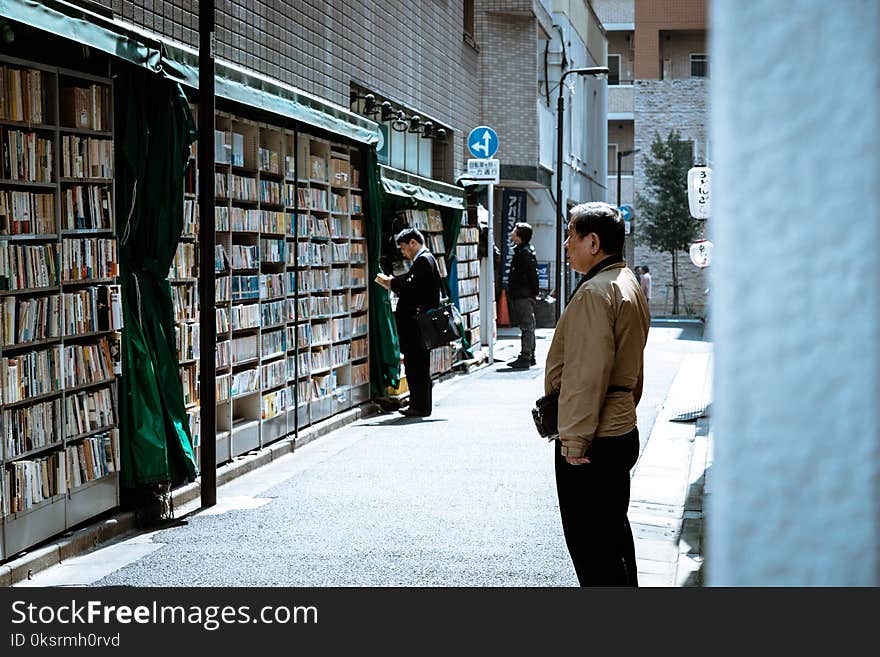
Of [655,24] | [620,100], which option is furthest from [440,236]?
[620,100]

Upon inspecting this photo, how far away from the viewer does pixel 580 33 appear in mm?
42656

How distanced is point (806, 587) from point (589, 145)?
1874 inches

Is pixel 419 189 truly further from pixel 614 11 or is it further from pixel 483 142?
pixel 614 11

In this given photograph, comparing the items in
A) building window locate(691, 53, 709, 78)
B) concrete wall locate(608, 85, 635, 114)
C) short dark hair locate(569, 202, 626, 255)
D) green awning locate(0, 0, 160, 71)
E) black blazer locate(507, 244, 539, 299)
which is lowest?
black blazer locate(507, 244, 539, 299)

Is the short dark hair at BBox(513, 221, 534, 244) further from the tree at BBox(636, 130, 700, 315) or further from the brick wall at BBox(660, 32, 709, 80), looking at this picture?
the brick wall at BBox(660, 32, 709, 80)

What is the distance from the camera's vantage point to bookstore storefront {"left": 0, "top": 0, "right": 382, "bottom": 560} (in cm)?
695

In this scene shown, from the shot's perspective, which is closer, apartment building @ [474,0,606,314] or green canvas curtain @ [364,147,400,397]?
green canvas curtain @ [364,147,400,397]

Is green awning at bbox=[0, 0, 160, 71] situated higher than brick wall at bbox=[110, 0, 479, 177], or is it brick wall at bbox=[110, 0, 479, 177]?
brick wall at bbox=[110, 0, 479, 177]

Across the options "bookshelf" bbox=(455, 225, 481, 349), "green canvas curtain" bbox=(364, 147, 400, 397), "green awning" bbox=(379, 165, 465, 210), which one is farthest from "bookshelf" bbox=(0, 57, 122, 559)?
"bookshelf" bbox=(455, 225, 481, 349)

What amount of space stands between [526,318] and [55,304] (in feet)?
43.8

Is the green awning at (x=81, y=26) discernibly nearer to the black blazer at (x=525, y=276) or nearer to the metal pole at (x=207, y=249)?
the metal pole at (x=207, y=249)

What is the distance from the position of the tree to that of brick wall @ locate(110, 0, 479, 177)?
1084 inches

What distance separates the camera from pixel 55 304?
24.1ft
